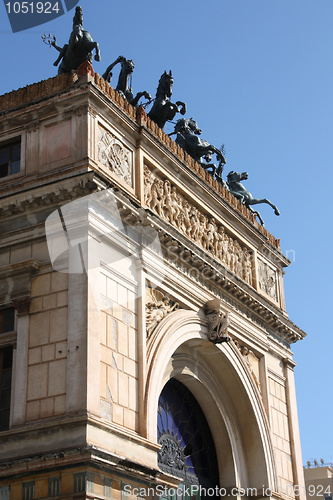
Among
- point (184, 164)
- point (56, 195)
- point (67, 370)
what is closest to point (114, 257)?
point (56, 195)

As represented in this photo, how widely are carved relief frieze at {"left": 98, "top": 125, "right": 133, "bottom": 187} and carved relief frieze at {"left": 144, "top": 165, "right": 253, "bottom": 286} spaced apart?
2.50ft

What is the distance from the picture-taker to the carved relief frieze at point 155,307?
2077cm

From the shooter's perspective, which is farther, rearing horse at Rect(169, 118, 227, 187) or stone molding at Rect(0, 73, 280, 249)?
rearing horse at Rect(169, 118, 227, 187)

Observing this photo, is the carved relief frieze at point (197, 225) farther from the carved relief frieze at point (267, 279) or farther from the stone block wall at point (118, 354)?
the stone block wall at point (118, 354)

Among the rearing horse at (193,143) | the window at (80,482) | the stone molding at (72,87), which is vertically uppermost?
the rearing horse at (193,143)

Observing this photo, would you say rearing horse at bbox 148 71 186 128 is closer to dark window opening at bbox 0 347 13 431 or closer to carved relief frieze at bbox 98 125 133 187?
carved relief frieze at bbox 98 125 133 187

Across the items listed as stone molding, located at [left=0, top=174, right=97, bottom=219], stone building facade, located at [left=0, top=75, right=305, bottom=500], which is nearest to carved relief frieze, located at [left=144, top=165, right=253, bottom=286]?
stone building facade, located at [left=0, top=75, right=305, bottom=500]

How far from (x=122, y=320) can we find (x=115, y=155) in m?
4.12

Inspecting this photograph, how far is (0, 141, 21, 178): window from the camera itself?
21.1 m

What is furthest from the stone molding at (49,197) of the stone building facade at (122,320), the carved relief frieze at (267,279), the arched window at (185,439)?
the carved relief frieze at (267,279)

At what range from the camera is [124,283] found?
65.4 ft

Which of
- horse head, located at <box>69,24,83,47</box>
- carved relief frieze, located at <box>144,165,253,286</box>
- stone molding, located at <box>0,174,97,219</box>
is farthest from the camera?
horse head, located at <box>69,24,83,47</box>

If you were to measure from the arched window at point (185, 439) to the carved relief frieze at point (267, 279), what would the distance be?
5.15m

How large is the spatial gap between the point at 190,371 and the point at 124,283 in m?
4.87
